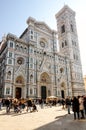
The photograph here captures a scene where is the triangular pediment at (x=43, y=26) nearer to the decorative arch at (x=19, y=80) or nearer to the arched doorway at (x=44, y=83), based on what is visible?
the arched doorway at (x=44, y=83)

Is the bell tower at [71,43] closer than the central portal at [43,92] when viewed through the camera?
No

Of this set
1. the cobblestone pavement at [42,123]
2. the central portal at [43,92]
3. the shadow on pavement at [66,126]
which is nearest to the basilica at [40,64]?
the central portal at [43,92]

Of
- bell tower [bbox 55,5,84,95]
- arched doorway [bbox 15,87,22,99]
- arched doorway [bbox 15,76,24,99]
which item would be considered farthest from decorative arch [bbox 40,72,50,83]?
bell tower [bbox 55,5,84,95]

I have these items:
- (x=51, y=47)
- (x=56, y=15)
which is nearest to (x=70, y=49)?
(x=51, y=47)

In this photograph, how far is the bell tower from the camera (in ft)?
110

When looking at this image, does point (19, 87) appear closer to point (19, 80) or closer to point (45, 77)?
point (19, 80)

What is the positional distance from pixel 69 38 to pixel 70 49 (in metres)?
3.93

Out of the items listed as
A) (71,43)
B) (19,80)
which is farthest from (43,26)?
(19,80)

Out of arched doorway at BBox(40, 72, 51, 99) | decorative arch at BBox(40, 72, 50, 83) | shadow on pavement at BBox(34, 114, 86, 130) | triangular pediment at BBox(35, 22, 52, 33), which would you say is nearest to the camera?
shadow on pavement at BBox(34, 114, 86, 130)

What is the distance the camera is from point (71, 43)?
122 ft

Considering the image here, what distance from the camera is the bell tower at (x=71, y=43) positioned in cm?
3353

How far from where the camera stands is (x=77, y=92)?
1268 inches

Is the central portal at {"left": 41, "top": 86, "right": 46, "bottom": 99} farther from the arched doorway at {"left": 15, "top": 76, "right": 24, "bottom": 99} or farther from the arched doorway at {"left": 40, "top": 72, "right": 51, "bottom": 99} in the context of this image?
the arched doorway at {"left": 15, "top": 76, "right": 24, "bottom": 99}

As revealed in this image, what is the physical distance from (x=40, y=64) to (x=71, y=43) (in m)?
14.8
